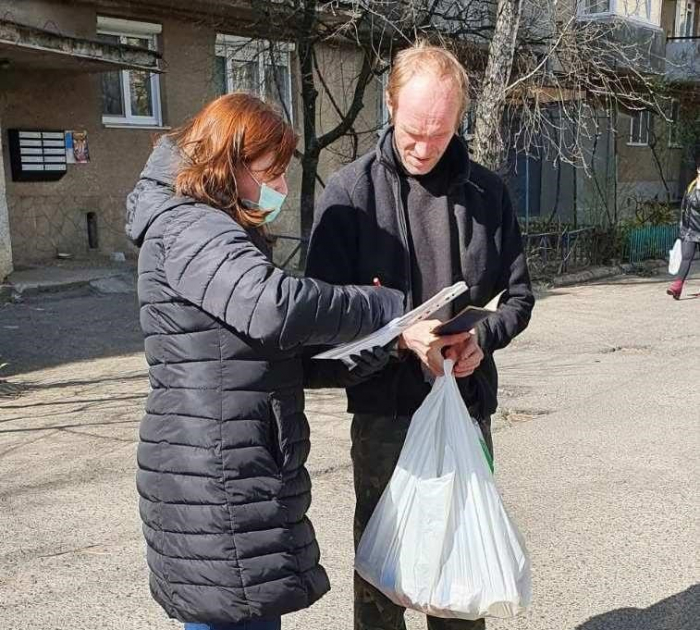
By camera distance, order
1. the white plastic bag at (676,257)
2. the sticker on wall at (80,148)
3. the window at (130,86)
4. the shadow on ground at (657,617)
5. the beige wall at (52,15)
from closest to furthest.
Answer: the shadow on ground at (657,617) → the white plastic bag at (676,257) → the beige wall at (52,15) → the sticker on wall at (80,148) → the window at (130,86)

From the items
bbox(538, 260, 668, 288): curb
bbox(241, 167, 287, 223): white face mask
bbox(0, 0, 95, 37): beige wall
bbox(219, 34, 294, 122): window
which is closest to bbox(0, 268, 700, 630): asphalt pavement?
bbox(241, 167, 287, 223): white face mask

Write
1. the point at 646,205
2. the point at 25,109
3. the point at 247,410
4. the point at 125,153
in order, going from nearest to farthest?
1. the point at 247,410
2. the point at 25,109
3. the point at 125,153
4. the point at 646,205

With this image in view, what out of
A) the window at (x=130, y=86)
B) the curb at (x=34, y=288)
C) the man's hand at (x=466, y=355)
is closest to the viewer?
the man's hand at (x=466, y=355)

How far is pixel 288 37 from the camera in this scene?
11.8m

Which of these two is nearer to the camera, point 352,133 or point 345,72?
point 352,133

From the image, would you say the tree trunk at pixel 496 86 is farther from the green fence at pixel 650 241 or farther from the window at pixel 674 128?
the window at pixel 674 128

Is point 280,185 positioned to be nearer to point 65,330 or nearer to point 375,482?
point 375,482

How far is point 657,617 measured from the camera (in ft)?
10.3

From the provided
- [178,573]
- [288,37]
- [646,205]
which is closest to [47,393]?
[178,573]

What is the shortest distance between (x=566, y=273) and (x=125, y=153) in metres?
6.88

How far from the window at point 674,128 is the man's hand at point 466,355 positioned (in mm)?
19970

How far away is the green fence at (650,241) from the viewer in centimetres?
1443

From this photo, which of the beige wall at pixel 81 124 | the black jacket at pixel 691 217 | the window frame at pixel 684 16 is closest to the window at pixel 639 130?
the window frame at pixel 684 16

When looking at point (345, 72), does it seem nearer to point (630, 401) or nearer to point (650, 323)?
point (650, 323)
